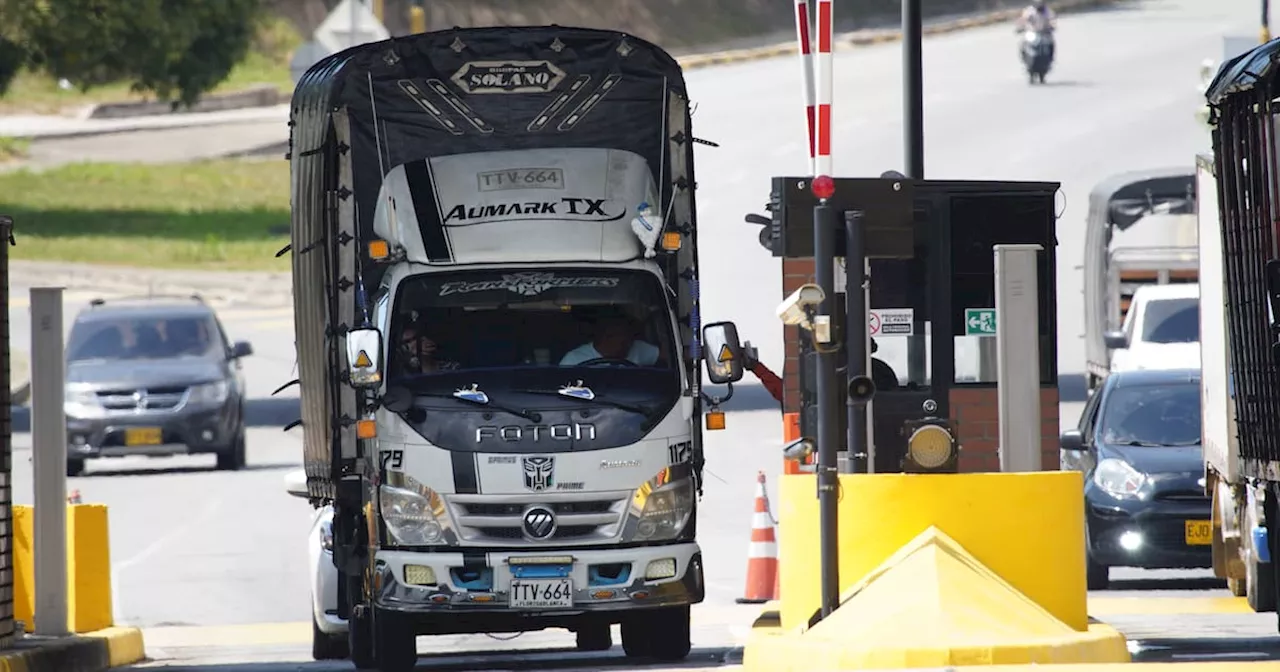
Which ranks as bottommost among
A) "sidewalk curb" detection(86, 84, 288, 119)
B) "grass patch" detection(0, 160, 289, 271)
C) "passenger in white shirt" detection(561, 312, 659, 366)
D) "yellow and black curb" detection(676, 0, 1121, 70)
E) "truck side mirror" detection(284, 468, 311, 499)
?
"truck side mirror" detection(284, 468, 311, 499)

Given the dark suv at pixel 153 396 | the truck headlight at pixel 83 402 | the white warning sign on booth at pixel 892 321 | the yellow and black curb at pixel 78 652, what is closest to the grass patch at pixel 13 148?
the dark suv at pixel 153 396

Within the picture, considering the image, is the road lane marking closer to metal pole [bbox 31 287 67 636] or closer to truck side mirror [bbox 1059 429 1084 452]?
truck side mirror [bbox 1059 429 1084 452]

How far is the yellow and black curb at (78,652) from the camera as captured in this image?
537 inches

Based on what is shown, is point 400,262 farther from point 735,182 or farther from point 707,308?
point 735,182

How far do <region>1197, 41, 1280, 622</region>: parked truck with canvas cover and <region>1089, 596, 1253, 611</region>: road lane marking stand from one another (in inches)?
29.7

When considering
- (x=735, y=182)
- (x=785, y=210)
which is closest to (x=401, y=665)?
(x=785, y=210)

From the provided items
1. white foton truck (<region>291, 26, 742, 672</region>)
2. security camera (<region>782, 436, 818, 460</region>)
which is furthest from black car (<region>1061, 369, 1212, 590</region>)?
security camera (<region>782, 436, 818, 460</region>)

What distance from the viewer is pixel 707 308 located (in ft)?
119

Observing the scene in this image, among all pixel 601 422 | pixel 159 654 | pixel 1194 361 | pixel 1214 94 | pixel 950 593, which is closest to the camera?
pixel 950 593

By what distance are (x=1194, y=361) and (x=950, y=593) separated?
595 inches

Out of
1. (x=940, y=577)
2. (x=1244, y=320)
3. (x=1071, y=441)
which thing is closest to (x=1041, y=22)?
(x=1071, y=441)

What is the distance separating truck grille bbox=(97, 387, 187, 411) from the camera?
2639cm

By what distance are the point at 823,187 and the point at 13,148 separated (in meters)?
45.2

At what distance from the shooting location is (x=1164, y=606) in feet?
57.0
